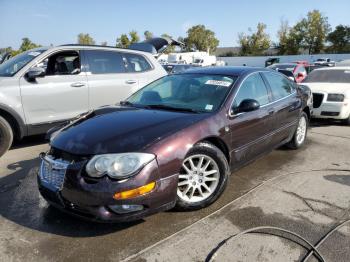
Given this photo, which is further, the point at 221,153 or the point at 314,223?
the point at 221,153

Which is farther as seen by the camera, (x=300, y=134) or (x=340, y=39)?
(x=340, y=39)

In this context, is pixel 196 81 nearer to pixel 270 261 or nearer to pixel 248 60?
pixel 270 261

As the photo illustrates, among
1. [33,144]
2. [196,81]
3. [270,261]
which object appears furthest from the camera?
[33,144]

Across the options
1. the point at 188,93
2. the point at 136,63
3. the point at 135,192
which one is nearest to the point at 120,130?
the point at 135,192

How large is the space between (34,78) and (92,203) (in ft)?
11.2

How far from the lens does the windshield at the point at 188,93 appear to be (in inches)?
150

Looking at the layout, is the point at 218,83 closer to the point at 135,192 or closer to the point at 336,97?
the point at 135,192

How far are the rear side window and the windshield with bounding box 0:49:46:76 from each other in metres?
1.62

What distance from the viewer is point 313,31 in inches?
2384

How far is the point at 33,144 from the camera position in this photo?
609cm

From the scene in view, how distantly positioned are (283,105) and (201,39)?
75.2 m

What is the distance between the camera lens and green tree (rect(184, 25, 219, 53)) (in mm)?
77062

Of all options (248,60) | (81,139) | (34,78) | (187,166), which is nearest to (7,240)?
(81,139)

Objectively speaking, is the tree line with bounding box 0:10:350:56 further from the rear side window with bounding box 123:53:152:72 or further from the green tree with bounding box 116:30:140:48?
the rear side window with bounding box 123:53:152:72
